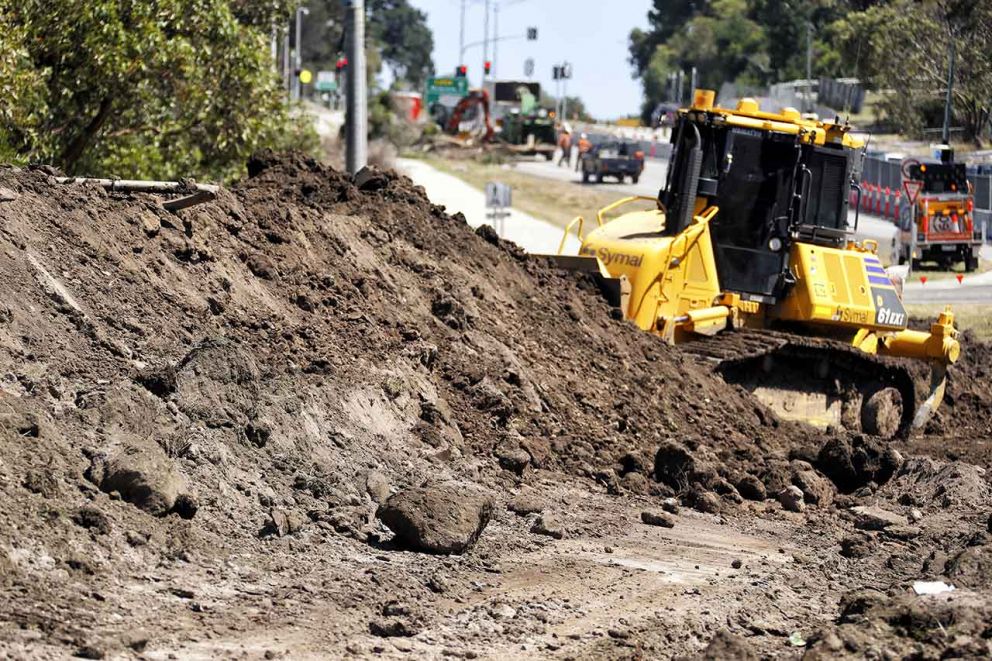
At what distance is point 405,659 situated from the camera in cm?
691

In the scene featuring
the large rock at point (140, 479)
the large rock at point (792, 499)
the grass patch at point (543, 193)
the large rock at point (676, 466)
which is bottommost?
the grass patch at point (543, 193)

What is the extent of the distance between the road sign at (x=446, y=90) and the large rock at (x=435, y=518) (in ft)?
280

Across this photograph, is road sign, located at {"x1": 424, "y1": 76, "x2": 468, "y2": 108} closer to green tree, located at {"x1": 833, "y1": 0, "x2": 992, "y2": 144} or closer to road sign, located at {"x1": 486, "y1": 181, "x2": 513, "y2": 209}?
green tree, located at {"x1": 833, "y1": 0, "x2": 992, "y2": 144}

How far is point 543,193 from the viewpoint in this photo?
5119 cm

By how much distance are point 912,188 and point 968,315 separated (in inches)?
313

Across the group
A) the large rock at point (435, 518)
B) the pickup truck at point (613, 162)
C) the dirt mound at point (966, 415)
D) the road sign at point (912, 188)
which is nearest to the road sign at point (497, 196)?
the dirt mound at point (966, 415)

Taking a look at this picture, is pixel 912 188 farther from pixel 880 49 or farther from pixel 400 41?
pixel 400 41

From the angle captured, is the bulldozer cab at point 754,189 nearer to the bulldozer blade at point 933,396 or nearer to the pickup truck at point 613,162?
the bulldozer blade at point 933,396

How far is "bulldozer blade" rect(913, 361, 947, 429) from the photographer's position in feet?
49.4

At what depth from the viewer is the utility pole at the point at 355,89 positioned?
1775cm

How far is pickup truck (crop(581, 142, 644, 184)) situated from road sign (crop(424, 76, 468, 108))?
1399 inches

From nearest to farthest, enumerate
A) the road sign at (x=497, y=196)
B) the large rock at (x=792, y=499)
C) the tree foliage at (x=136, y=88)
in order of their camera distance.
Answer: the large rock at (x=792, y=499)
the tree foliage at (x=136, y=88)
the road sign at (x=497, y=196)

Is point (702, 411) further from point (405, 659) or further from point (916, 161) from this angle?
point (916, 161)

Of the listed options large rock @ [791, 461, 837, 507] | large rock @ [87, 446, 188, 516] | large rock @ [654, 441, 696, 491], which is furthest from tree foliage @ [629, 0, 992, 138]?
large rock @ [87, 446, 188, 516]
